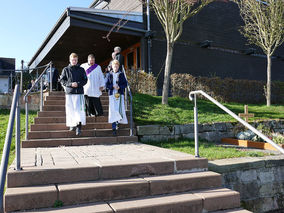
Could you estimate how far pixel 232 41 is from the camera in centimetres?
1825

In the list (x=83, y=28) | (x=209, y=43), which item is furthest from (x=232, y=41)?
(x=83, y=28)

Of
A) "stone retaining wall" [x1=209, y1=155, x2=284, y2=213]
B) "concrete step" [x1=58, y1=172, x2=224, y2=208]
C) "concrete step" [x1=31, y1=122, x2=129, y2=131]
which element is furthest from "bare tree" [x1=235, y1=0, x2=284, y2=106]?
"concrete step" [x1=58, y1=172, x2=224, y2=208]

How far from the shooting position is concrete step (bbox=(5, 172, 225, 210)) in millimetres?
2792

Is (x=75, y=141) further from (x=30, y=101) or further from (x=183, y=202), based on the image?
(x=30, y=101)

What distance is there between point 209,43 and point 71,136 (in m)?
12.9

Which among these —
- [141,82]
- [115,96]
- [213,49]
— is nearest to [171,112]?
[115,96]

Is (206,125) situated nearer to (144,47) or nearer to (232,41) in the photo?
(144,47)

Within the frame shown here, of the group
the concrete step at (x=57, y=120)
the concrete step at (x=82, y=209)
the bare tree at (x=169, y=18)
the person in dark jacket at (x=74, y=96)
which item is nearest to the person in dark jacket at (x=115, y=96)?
the concrete step at (x=57, y=120)

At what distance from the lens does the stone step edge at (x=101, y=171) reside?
297 cm

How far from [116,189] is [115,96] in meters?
3.64

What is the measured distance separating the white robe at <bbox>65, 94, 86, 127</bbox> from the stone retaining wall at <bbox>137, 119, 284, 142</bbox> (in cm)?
157

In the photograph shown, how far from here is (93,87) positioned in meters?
6.65

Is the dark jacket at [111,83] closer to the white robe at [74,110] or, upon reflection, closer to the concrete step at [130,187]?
the white robe at [74,110]

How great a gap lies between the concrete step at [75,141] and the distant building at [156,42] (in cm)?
743
